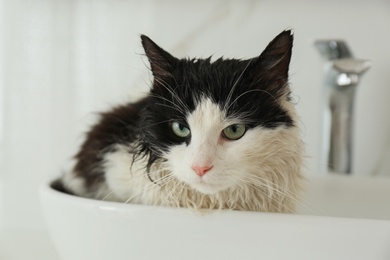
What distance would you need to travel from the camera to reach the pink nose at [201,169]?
0.61 meters

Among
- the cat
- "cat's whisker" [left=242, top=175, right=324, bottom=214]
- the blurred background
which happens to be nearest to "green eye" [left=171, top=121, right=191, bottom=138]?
the cat

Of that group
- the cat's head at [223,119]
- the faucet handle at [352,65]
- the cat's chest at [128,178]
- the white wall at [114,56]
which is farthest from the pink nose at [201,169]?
the white wall at [114,56]

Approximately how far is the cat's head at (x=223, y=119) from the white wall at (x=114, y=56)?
652 mm

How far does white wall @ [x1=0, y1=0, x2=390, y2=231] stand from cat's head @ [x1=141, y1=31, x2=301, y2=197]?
0.65m

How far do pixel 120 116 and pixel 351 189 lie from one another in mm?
586

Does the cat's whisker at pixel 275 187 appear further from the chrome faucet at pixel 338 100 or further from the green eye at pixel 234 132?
the chrome faucet at pixel 338 100

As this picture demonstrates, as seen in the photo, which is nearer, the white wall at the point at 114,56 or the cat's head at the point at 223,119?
the cat's head at the point at 223,119

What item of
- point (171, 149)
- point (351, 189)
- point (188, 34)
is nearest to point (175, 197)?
point (171, 149)

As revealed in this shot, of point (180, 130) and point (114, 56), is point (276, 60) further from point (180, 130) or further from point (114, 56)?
point (114, 56)

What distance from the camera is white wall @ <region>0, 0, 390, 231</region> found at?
135 cm

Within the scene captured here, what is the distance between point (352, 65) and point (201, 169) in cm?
65

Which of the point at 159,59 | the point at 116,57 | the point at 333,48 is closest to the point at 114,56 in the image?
the point at 116,57

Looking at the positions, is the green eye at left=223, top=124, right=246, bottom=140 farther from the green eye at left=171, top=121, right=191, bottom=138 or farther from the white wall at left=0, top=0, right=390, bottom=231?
the white wall at left=0, top=0, right=390, bottom=231

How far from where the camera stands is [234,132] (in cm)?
66
